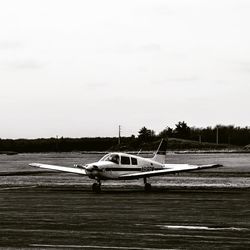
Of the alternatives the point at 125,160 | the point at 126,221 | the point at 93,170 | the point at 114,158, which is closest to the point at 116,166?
the point at 114,158

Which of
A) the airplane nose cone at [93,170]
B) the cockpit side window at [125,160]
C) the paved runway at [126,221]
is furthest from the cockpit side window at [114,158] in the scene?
the paved runway at [126,221]

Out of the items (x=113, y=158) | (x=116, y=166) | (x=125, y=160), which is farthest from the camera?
(x=125, y=160)

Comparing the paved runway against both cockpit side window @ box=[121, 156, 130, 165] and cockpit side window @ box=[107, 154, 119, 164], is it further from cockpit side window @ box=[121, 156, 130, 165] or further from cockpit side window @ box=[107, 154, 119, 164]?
cockpit side window @ box=[121, 156, 130, 165]

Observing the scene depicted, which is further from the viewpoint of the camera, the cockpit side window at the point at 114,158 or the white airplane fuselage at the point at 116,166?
the cockpit side window at the point at 114,158

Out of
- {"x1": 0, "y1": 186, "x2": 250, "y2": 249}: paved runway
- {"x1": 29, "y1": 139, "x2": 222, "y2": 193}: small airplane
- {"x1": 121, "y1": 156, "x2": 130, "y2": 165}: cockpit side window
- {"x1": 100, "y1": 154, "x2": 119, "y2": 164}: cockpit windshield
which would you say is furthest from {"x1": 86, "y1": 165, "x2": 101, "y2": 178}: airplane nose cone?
{"x1": 0, "y1": 186, "x2": 250, "y2": 249}: paved runway

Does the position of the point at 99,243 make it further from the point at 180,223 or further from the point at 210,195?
the point at 210,195

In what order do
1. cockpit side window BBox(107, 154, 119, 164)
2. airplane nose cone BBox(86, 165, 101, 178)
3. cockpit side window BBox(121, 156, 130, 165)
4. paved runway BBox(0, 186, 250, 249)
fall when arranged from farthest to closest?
cockpit side window BBox(121, 156, 130, 165), cockpit side window BBox(107, 154, 119, 164), airplane nose cone BBox(86, 165, 101, 178), paved runway BBox(0, 186, 250, 249)

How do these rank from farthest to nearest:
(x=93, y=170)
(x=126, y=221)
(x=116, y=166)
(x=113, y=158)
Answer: (x=113, y=158) < (x=116, y=166) < (x=93, y=170) < (x=126, y=221)

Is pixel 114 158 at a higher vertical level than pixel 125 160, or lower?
higher

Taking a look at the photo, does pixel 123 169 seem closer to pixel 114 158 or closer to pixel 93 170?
pixel 114 158

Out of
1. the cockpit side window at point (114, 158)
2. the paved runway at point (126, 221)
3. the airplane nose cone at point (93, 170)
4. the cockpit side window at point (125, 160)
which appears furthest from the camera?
the cockpit side window at point (125, 160)

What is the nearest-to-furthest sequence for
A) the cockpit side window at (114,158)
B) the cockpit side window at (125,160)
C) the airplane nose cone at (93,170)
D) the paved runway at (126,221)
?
the paved runway at (126,221) → the airplane nose cone at (93,170) → the cockpit side window at (114,158) → the cockpit side window at (125,160)

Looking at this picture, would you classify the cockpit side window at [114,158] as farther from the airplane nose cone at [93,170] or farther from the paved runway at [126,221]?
the paved runway at [126,221]

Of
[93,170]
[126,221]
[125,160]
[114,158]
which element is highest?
[114,158]
